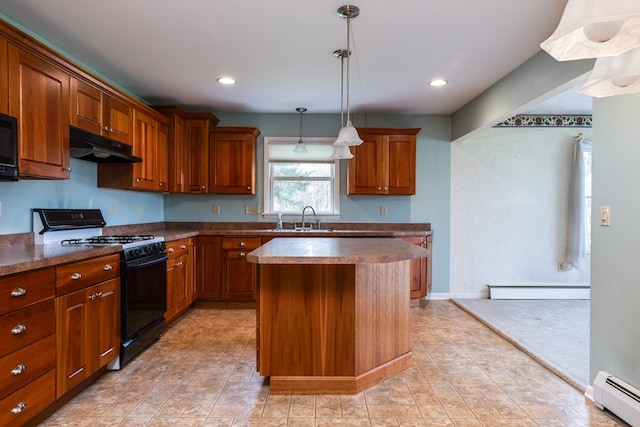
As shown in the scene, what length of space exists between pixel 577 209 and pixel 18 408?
5.69 meters

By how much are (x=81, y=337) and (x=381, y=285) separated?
1832 millimetres

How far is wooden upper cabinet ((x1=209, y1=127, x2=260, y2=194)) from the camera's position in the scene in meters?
4.45

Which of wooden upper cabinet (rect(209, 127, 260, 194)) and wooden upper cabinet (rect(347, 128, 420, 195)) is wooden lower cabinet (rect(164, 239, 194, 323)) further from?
wooden upper cabinet (rect(347, 128, 420, 195))

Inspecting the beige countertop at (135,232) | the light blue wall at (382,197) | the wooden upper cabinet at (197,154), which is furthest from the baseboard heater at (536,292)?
the wooden upper cabinet at (197,154)

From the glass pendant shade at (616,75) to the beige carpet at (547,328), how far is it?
1.98m

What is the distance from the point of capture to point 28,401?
1803 mm

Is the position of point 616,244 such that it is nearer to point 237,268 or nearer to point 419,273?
point 419,273

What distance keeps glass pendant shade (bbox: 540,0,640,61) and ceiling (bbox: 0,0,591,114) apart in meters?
1.35

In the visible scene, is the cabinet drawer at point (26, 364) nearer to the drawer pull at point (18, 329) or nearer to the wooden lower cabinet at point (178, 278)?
the drawer pull at point (18, 329)

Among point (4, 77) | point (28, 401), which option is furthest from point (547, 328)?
point (4, 77)

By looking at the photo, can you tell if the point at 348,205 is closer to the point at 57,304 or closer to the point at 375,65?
the point at 375,65

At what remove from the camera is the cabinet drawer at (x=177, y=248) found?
350cm

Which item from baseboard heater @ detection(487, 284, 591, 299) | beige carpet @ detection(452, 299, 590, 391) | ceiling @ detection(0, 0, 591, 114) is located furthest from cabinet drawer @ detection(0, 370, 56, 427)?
baseboard heater @ detection(487, 284, 591, 299)

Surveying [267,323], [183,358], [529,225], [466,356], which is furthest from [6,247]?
[529,225]
